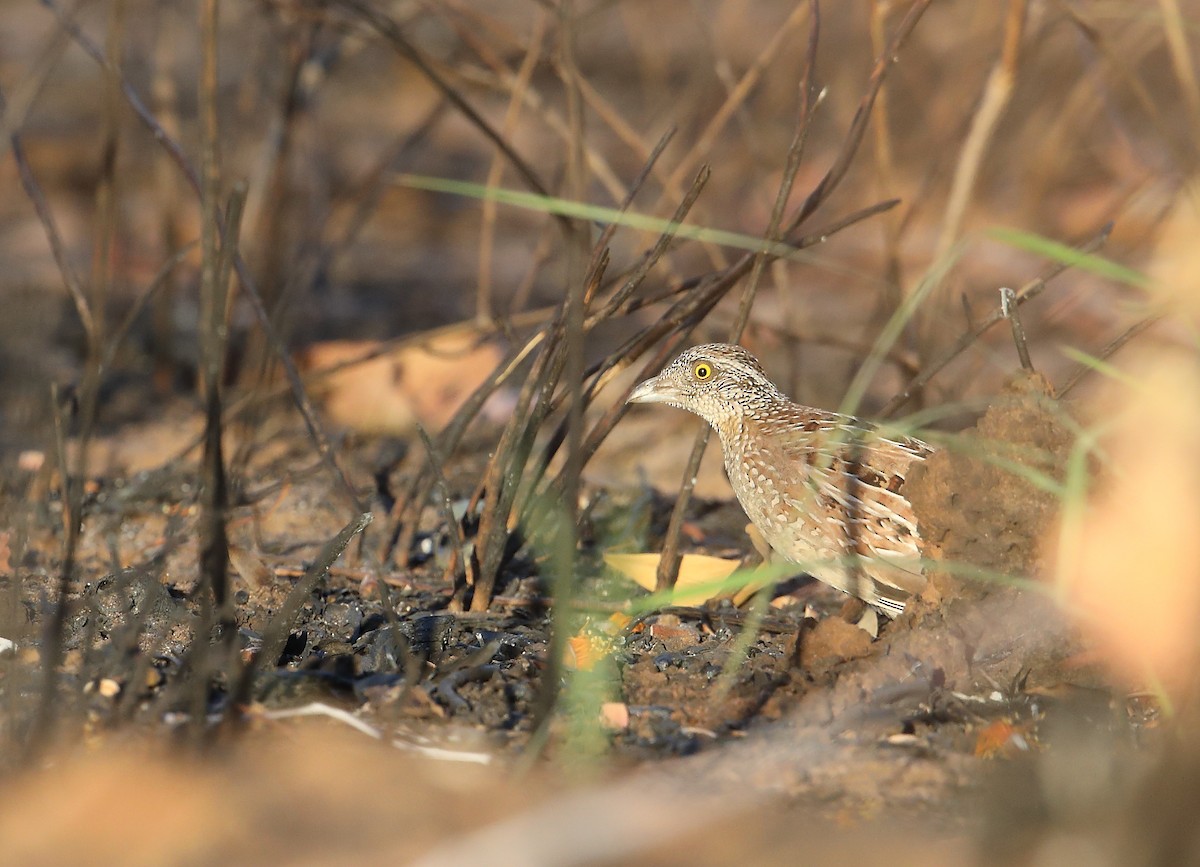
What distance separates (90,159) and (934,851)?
292 inches

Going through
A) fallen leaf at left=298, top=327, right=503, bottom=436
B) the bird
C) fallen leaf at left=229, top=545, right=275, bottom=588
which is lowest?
fallen leaf at left=229, top=545, right=275, bottom=588

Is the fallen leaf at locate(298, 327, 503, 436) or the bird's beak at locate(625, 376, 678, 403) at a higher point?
the bird's beak at locate(625, 376, 678, 403)

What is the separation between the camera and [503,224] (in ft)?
27.6

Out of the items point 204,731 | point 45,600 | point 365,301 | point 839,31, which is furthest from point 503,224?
point 204,731

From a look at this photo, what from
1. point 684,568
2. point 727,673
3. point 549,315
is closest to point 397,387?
point 549,315

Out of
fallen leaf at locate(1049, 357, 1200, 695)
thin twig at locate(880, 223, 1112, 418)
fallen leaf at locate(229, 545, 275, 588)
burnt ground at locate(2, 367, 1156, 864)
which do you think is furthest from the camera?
fallen leaf at locate(229, 545, 275, 588)

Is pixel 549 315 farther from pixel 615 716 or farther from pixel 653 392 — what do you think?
pixel 615 716

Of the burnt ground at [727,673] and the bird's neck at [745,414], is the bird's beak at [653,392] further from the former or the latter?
the burnt ground at [727,673]

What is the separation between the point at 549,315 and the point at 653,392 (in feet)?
3.21

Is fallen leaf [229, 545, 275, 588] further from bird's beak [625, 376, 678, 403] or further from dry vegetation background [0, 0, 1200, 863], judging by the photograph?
bird's beak [625, 376, 678, 403]

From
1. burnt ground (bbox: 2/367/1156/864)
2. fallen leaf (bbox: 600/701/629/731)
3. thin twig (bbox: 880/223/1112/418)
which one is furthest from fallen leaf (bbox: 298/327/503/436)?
fallen leaf (bbox: 600/701/629/731)

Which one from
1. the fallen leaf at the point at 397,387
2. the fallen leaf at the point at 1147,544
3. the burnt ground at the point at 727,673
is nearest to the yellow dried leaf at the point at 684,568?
the burnt ground at the point at 727,673

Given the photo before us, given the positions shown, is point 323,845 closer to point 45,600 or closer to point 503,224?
point 45,600

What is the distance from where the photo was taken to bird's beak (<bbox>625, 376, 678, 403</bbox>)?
11.6ft
